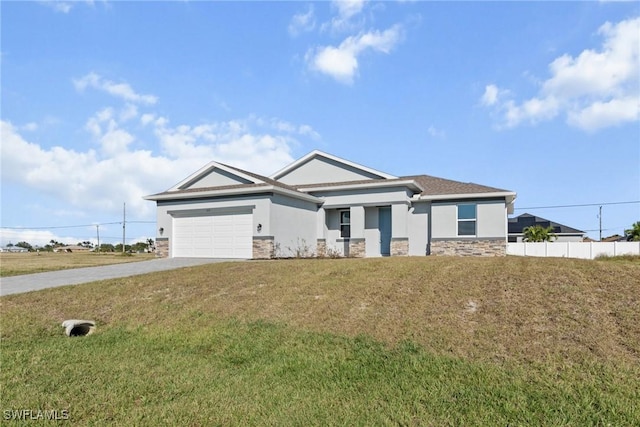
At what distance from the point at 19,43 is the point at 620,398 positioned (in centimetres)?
1485

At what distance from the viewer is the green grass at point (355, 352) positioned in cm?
395

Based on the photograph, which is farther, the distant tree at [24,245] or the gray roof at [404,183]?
the distant tree at [24,245]

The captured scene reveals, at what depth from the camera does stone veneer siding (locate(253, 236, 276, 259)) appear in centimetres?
1670

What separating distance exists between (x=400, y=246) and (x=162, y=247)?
11.8 meters

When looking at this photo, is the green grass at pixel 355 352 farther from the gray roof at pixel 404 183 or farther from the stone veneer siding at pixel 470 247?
the gray roof at pixel 404 183

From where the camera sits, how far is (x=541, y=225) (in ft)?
144

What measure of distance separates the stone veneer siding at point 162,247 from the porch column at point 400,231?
11.2 meters

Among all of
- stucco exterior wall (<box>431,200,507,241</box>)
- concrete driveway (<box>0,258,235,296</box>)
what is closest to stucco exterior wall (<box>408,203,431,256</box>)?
stucco exterior wall (<box>431,200,507,241</box>)

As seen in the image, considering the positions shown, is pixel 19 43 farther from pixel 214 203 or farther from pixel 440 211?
pixel 440 211

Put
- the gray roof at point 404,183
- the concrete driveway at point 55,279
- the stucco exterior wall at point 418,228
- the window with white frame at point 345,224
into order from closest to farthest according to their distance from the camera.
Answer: the concrete driveway at point 55,279
the gray roof at point 404,183
the stucco exterior wall at point 418,228
the window with white frame at point 345,224

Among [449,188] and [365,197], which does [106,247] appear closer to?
[365,197]

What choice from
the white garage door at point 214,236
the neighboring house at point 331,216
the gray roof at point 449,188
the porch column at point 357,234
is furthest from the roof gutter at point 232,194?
the gray roof at point 449,188

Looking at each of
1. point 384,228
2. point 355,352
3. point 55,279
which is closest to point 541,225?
point 384,228

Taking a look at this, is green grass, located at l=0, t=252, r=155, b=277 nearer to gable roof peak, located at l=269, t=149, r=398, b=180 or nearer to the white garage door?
the white garage door
